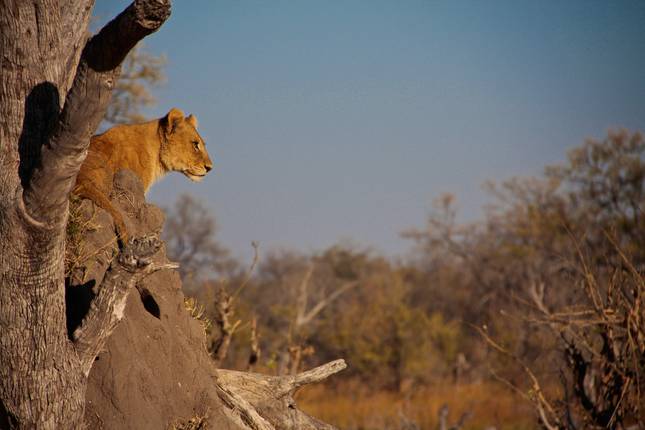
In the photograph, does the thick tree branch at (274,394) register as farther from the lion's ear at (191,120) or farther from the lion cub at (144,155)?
the lion's ear at (191,120)

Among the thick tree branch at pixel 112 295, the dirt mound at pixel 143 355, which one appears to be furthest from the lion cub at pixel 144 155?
the thick tree branch at pixel 112 295

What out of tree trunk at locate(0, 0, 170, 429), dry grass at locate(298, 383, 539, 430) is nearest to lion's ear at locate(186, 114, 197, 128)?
tree trunk at locate(0, 0, 170, 429)

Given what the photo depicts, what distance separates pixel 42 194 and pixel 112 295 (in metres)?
0.76

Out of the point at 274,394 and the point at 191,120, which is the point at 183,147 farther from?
the point at 274,394

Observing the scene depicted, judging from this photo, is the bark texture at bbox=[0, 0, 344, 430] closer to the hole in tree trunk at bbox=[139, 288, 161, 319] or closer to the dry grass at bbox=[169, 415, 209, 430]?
the dry grass at bbox=[169, 415, 209, 430]

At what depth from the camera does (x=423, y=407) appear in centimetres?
2234

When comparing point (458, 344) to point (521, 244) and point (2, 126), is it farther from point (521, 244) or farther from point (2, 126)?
point (2, 126)

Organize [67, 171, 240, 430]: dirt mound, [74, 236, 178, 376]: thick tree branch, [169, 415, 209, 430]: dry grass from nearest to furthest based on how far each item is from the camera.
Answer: [74, 236, 178, 376]: thick tree branch, [67, 171, 240, 430]: dirt mound, [169, 415, 209, 430]: dry grass

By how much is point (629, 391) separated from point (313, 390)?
15.7m

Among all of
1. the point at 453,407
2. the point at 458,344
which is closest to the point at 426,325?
the point at 458,344

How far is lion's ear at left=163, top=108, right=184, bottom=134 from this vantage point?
28.0ft

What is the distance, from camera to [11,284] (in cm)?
466

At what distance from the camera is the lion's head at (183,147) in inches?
335

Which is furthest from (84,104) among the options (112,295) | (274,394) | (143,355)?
(274,394)
